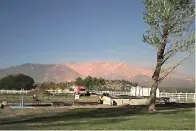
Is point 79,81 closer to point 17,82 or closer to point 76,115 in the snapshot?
point 17,82

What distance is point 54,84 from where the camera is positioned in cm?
12381

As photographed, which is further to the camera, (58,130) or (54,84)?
(54,84)

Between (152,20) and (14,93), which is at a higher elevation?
(152,20)

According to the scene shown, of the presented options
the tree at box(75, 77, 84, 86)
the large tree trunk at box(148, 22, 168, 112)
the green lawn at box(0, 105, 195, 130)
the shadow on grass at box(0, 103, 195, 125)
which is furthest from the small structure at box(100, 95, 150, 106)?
the tree at box(75, 77, 84, 86)

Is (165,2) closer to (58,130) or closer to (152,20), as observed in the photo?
(152,20)

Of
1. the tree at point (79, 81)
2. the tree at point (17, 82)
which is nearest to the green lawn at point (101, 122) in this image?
the tree at point (17, 82)

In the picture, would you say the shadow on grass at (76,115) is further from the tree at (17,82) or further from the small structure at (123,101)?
the tree at (17,82)

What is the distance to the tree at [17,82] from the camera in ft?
445

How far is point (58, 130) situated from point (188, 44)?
22089 millimetres

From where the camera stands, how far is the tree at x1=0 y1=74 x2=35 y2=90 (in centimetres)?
13562

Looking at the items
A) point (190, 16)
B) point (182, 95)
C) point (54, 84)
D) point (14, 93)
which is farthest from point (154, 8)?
point (54, 84)

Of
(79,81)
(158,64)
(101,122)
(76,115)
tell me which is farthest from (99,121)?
(79,81)

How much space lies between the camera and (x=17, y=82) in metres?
141

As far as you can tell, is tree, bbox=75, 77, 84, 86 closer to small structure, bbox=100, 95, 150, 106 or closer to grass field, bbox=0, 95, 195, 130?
small structure, bbox=100, 95, 150, 106
